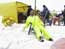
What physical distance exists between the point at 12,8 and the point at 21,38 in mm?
205

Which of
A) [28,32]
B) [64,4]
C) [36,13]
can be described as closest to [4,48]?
[28,32]

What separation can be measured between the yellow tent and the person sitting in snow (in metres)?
0.07

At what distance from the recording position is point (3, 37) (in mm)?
973

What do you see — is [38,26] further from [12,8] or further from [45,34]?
[12,8]

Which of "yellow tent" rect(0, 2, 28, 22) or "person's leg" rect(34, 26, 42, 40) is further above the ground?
"yellow tent" rect(0, 2, 28, 22)

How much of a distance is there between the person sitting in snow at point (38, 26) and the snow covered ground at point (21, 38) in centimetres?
3

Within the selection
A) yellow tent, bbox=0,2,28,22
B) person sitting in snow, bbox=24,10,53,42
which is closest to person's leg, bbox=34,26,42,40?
person sitting in snow, bbox=24,10,53,42

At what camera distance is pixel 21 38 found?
3.18 feet

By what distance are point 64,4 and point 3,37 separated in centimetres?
43

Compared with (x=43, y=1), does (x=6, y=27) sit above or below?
below

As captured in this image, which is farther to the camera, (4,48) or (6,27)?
(6,27)

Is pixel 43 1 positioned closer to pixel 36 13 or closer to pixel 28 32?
pixel 36 13

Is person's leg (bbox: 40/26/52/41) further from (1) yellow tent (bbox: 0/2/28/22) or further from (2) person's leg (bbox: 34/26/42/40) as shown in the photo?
(1) yellow tent (bbox: 0/2/28/22)

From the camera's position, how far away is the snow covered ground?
0.92 m
